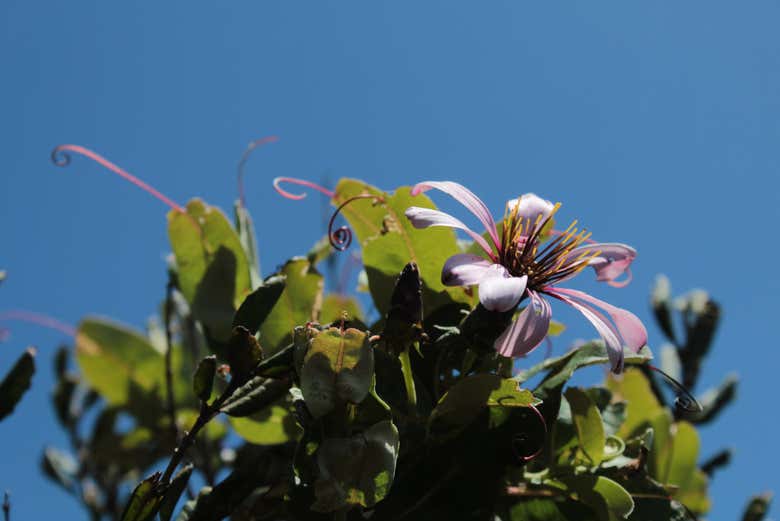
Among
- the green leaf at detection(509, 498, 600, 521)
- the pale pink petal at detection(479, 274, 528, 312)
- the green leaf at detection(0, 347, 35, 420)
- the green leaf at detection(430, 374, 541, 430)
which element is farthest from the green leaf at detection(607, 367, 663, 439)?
the green leaf at detection(0, 347, 35, 420)

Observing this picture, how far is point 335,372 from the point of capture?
1.06 m

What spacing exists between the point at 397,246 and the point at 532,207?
22 cm

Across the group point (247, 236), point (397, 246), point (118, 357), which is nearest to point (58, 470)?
point (118, 357)

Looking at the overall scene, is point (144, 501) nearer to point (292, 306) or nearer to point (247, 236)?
point (292, 306)

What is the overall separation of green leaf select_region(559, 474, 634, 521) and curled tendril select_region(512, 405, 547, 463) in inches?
3.3

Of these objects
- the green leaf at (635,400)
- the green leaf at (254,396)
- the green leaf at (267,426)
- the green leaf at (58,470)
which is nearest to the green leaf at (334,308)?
the green leaf at (267,426)

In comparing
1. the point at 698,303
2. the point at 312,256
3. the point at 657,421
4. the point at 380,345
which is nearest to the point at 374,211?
the point at 312,256

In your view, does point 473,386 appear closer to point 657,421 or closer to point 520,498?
point 520,498

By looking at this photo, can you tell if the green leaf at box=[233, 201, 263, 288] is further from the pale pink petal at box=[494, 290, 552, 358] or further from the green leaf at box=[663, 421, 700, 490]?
the green leaf at box=[663, 421, 700, 490]

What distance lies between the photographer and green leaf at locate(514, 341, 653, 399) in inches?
51.5

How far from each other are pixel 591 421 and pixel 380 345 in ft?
1.19

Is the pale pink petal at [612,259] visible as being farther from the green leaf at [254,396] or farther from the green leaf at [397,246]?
the green leaf at [254,396]

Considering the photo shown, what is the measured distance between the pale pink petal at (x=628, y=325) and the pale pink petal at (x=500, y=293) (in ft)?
0.58

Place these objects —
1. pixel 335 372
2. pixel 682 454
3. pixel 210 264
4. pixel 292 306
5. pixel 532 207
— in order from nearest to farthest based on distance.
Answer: pixel 335 372
pixel 532 207
pixel 292 306
pixel 210 264
pixel 682 454
